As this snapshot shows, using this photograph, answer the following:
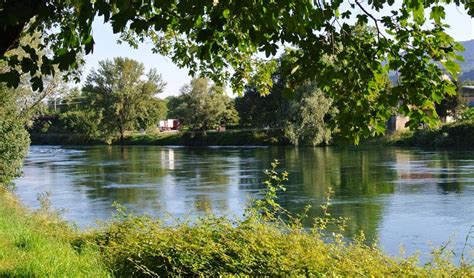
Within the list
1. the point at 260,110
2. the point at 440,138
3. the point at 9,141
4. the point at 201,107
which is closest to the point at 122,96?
the point at 201,107

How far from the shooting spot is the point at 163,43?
28.2 feet

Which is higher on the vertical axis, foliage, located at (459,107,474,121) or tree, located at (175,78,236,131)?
tree, located at (175,78,236,131)

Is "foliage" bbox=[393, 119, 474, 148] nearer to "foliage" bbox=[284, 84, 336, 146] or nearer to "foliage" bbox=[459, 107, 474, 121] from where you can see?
"foliage" bbox=[459, 107, 474, 121]

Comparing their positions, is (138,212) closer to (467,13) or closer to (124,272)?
(124,272)

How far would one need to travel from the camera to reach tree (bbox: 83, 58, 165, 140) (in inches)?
2822

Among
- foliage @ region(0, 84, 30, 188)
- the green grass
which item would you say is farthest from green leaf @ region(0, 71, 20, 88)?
foliage @ region(0, 84, 30, 188)

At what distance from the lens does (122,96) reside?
72750mm

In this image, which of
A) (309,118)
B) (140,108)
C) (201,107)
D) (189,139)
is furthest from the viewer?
(140,108)

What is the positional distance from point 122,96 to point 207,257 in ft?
224

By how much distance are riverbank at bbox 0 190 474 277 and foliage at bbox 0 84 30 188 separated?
455 inches

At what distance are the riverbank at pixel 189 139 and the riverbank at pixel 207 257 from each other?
1957 inches

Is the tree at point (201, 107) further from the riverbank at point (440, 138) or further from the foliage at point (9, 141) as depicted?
the foliage at point (9, 141)

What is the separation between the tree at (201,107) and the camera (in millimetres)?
66188

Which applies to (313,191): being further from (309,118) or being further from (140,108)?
(140,108)
